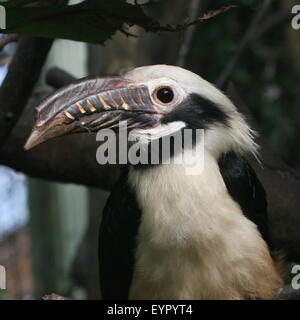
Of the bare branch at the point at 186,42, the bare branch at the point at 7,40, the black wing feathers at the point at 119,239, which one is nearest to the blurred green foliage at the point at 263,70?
the bare branch at the point at 186,42

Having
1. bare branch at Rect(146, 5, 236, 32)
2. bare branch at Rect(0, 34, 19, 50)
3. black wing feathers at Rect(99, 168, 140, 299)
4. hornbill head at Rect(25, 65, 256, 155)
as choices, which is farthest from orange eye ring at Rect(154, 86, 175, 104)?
bare branch at Rect(0, 34, 19, 50)

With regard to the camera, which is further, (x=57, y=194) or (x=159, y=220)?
(x=57, y=194)

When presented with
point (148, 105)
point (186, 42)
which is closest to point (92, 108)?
Answer: point (148, 105)

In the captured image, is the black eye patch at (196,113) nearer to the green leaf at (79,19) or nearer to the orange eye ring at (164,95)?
the orange eye ring at (164,95)

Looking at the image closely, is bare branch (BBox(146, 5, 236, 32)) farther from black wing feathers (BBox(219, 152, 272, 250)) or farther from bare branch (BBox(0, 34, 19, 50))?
bare branch (BBox(0, 34, 19, 50))

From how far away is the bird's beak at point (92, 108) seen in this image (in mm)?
2311

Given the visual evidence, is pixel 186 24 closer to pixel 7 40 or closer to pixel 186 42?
pixel 7 40

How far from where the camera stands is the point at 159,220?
2447mm

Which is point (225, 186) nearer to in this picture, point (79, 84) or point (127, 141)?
point (127, 141)

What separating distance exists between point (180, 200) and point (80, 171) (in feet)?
3.53

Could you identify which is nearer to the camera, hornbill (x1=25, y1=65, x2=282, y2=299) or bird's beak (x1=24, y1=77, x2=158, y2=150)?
bird's beak (x1=24, y1=77, x2=158, y2=150)

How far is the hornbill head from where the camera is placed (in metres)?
2.37

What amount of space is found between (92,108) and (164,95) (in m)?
0.25
